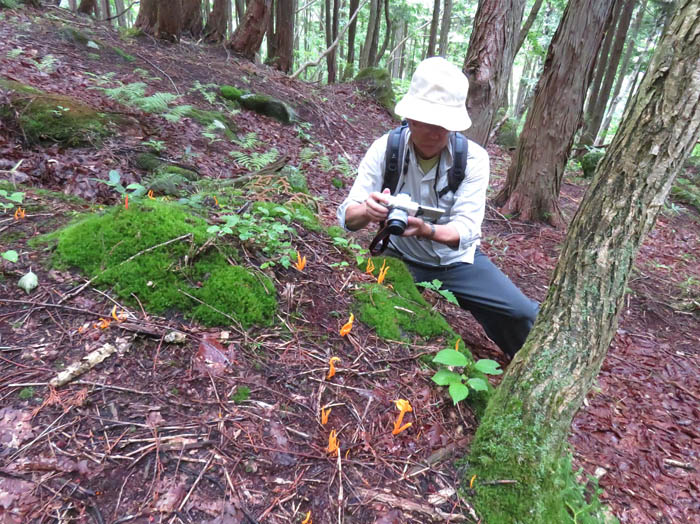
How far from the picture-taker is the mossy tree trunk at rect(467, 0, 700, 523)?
1533mm

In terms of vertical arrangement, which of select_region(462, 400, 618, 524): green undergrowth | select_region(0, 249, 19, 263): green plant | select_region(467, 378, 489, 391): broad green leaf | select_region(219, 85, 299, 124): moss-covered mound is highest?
select_region(219, 85, 299, 124): moss-covered mound

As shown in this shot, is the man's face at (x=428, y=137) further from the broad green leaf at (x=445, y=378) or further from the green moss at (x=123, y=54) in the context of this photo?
the green moss at (x=123, y=54)

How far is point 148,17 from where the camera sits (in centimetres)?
952

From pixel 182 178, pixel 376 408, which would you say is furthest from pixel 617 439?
pixel 182 178

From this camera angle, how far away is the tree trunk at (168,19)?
31.0ft

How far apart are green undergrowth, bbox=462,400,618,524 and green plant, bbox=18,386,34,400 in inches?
80.5

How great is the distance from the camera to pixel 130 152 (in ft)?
15.4

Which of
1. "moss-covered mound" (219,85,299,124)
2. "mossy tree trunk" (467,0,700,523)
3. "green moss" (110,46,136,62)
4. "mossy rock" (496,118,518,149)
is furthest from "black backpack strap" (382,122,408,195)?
"mossy rock" (496,118,518,149)

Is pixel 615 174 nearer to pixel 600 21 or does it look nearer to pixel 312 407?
pixel 312 407

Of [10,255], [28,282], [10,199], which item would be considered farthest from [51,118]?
[28,282]

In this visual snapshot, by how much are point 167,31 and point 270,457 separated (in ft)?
→ 36.4

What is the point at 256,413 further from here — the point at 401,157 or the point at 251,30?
the point at 251,30

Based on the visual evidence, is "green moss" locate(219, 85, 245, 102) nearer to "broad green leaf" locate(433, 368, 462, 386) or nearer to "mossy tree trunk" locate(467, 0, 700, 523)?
"broad green leaf" locate(433, 368, 462, 386)

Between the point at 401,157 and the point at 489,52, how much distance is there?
306cm
